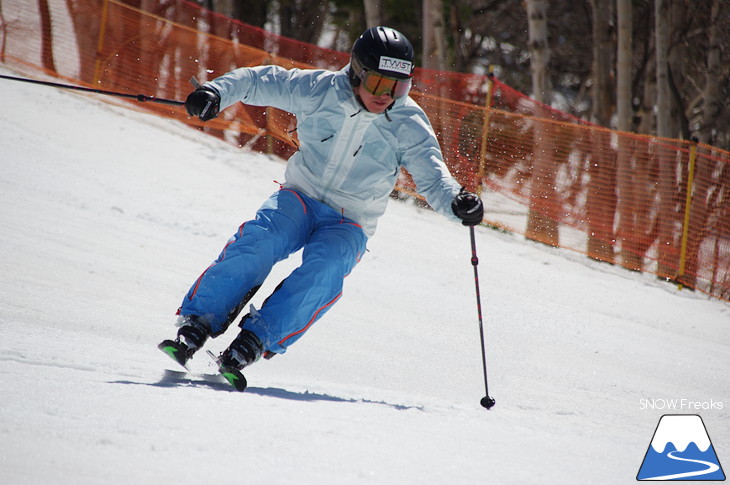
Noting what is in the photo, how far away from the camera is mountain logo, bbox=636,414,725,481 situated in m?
2.87

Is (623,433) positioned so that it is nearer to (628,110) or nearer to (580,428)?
(580,428)

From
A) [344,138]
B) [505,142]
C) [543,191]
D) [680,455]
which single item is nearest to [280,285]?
[344,138]

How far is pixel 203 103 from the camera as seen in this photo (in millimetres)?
3662

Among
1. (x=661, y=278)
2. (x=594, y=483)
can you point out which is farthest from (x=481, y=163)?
(x=594, y=483)

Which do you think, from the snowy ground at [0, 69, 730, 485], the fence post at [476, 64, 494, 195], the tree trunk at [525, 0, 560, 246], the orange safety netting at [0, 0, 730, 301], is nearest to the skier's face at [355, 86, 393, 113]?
the snowy ground at [0, 69, 730, 485]

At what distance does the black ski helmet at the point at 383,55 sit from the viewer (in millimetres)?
3719

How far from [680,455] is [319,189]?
2.19 m

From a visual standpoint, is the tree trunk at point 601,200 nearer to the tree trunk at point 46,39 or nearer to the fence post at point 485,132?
the fence post at point 485,132

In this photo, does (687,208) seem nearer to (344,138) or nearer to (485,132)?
(485,132)

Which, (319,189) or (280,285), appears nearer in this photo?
(280,285)

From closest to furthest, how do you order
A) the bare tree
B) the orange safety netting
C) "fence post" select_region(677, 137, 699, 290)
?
"fence post" select_region(677, 137, 699, 290), the orange safety netting, the bare tree

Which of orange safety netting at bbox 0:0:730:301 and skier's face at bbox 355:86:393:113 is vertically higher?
skier's face at bbox 355:86:393:113

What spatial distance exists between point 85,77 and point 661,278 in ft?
29.8

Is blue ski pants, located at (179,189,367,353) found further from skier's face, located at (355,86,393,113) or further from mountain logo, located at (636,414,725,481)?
mountain logo, located at (636,414,725,481)
